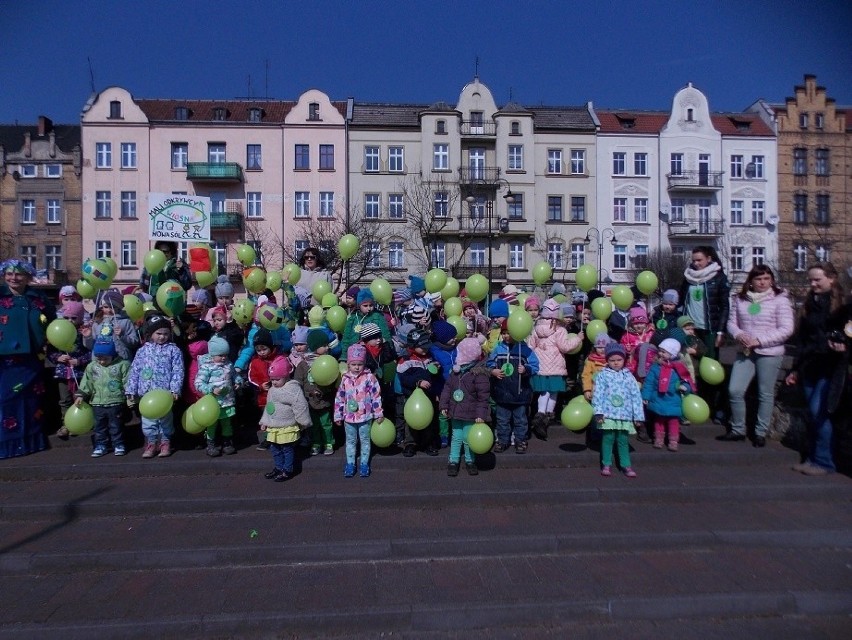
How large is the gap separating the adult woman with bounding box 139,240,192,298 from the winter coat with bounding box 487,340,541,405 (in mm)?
4312

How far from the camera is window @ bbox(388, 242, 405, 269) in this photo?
34219 mm

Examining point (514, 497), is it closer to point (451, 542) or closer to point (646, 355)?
point (451, 542)

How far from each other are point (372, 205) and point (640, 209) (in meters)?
16.6

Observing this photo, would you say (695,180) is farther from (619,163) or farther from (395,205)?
(395,205)

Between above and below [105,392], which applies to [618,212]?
above

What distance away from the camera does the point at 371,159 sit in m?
35.1

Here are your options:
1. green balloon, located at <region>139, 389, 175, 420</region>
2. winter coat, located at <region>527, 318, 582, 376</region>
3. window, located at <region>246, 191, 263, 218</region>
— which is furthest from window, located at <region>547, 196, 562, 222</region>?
green balloon, located at <region>139, 389, 175, 420</region>

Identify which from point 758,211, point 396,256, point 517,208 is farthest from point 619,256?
point 396,256

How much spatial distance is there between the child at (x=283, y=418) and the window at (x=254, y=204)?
30.1 metres

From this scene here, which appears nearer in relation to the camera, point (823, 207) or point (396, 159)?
point (396, 159)

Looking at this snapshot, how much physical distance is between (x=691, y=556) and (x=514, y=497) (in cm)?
167

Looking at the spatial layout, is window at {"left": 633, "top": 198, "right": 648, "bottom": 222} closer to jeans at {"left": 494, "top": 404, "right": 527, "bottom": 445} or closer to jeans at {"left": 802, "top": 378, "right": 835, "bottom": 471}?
jeans at {"left": 802, "top": 378, "right": 835, "bottom": 471}

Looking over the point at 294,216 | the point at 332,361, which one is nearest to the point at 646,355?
the point at 332,361

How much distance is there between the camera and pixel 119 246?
33875 mm
